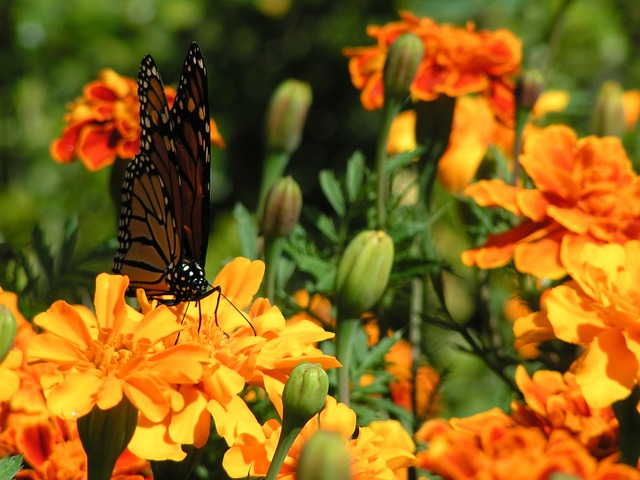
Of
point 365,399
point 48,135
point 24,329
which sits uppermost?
point 24,329

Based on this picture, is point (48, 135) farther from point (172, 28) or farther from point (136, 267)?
point (136, 267)

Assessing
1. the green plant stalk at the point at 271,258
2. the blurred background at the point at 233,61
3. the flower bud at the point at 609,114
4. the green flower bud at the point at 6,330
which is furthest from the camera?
the blurred background at the point at 233,61

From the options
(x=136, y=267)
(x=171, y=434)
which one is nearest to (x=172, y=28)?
(x=136, y=267)

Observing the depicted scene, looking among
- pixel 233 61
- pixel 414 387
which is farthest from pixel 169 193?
pixel 233 61

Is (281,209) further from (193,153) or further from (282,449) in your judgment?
(282,449)

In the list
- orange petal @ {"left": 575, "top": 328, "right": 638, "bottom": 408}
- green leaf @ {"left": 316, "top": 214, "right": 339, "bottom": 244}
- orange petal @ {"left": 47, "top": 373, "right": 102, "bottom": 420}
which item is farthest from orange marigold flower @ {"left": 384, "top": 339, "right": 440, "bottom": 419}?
orange petal @ {"left": 47, "top": 373, "right": 102, "bottom": 420}

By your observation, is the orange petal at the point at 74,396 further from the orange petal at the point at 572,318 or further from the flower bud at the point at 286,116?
the flower bud at the point at 286,116

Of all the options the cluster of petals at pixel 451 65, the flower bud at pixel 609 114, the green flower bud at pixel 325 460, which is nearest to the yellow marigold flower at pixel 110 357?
the green flower bud at pixel 325 460
